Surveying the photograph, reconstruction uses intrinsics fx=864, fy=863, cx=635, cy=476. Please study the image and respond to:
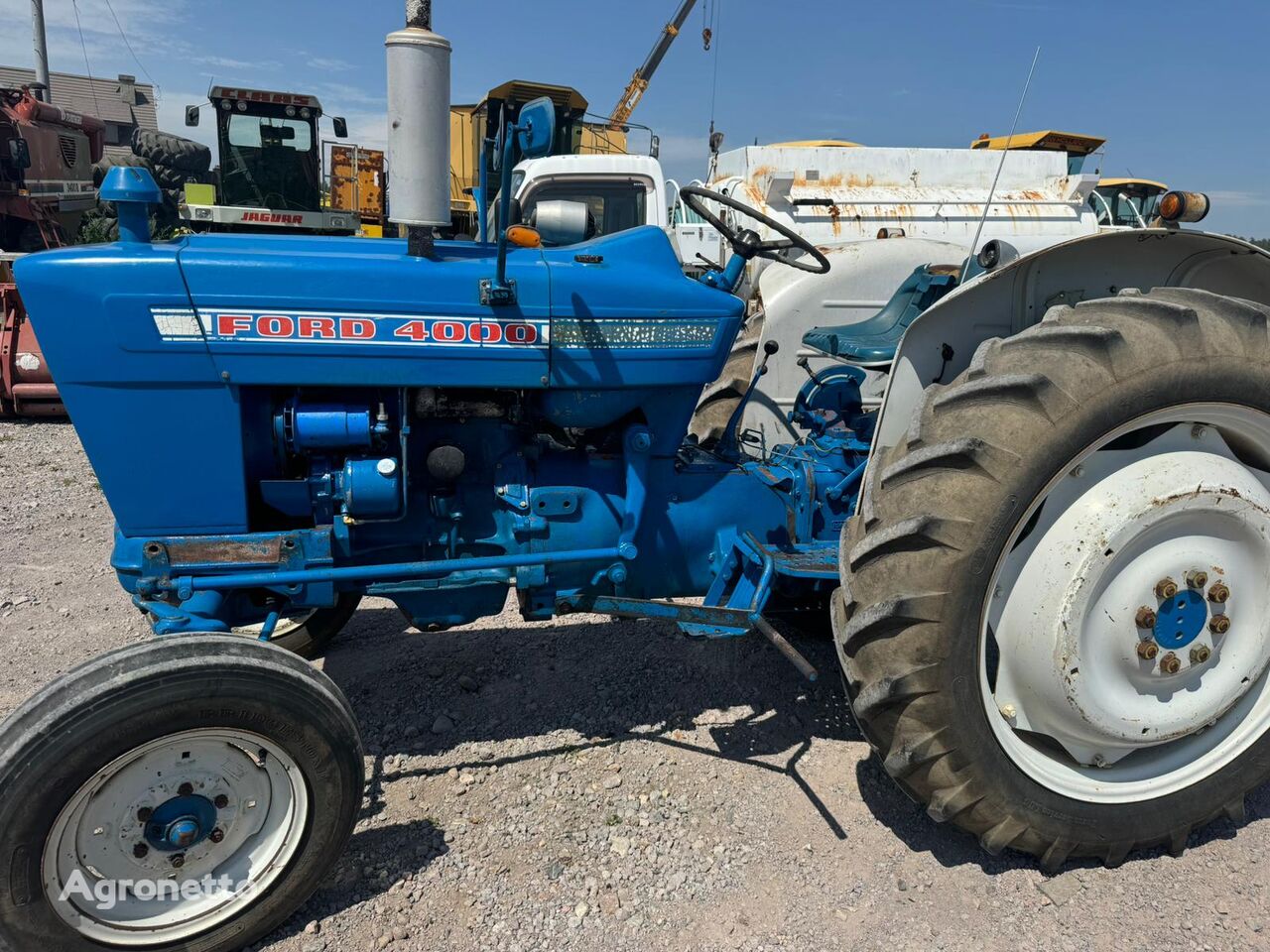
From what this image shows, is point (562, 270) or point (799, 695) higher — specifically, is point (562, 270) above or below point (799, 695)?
above

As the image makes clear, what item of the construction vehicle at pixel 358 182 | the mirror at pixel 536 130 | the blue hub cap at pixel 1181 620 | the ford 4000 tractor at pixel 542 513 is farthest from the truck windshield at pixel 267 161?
the blue hub cap at pixel 1181 620

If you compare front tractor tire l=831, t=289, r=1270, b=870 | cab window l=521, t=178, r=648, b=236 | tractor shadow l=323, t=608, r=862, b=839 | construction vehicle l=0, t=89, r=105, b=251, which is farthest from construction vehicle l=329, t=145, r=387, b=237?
front tractor tire l=831, t=289, r=1270, b=870

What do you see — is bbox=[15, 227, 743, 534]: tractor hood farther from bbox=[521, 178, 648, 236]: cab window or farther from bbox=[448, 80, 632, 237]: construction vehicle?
bbox=[448, 80, 632, 237]: construction vehicle

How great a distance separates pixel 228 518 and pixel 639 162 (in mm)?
5648

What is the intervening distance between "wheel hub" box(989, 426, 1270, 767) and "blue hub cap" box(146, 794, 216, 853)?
75.2 inches

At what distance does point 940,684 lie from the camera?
6.64 ft

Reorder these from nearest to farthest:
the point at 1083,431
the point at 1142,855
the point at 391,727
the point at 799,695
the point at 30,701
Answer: the point at 30,701, the point at 1083,431, the point at 1142,855, the point at 391,727, the point at 799,695

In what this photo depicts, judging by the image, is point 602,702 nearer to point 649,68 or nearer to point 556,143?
point 556,143

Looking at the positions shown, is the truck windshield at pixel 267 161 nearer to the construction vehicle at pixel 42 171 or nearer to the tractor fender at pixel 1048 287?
the construction vehicle at pixel 42 171

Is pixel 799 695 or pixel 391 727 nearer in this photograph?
pixel 391 727

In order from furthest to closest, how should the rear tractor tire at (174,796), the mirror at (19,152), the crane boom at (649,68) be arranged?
the crane boom at (649,68) < the mirror at (19,152) < the rear tractor tire at (174,796)

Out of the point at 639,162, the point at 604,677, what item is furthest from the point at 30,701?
the point at 639,162

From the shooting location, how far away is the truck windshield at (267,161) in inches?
474

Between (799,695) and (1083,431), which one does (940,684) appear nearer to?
(1083,431)
